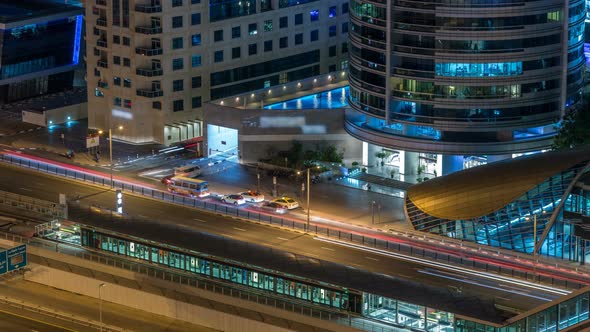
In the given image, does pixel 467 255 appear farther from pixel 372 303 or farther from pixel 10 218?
pixel 10 218

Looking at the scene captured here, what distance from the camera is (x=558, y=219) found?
18438cm

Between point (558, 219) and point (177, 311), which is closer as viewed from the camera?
point (177, 311)

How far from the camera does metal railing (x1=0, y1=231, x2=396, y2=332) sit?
160m

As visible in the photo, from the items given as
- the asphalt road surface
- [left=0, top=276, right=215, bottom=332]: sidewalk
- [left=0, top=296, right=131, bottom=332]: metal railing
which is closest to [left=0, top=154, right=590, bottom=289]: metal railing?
[left=0, top=276, right=215, bottom=332]: sidewalk

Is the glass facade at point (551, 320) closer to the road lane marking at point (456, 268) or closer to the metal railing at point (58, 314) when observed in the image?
the road lane marking at point (456, 268)

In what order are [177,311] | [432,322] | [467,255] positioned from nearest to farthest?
[432,322]
[177,311]
[467,255]

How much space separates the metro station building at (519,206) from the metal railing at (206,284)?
30797mm

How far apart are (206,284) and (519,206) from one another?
39.3m

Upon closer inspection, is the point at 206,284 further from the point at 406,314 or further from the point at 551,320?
the point at 551,320

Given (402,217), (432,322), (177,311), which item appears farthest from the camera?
(402,217)

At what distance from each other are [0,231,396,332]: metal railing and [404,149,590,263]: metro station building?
3080cm

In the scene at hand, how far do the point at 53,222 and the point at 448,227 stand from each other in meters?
46.8

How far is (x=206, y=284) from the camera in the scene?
17212cm

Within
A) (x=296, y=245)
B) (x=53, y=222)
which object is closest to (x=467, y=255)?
(x=296, y=245)
